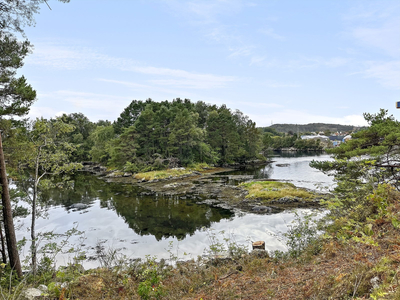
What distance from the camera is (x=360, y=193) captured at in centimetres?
781

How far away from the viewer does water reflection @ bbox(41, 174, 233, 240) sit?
1464 centimetres

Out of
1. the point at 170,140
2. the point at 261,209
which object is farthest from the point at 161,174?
the point at 261,209

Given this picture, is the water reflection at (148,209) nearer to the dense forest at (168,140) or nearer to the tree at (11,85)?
the tree at (11,85)

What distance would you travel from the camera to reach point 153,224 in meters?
15.4

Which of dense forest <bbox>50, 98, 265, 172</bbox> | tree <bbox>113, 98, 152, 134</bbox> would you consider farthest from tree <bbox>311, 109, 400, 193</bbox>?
tree <bbox>113, 98, 152, 134</bbox>

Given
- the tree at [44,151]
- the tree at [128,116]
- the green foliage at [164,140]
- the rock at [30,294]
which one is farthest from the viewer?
the tree at [128,116]

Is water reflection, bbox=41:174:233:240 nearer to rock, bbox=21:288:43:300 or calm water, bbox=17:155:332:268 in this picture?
calm water, bbox=17:155:332:268

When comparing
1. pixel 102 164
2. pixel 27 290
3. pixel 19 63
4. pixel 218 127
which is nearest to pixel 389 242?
pixel 27 290

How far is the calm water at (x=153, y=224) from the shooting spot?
1188 cm

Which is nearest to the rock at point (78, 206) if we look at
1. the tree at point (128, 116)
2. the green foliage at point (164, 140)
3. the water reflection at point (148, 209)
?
the water reflection at point (148, 209)

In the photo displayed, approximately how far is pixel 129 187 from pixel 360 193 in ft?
84.5

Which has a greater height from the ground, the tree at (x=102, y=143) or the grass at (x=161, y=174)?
the tree at (x=102, y=143)

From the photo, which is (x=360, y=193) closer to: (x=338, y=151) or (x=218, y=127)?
(x=338, y=151)

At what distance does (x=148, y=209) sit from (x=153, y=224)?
11.9 ft
